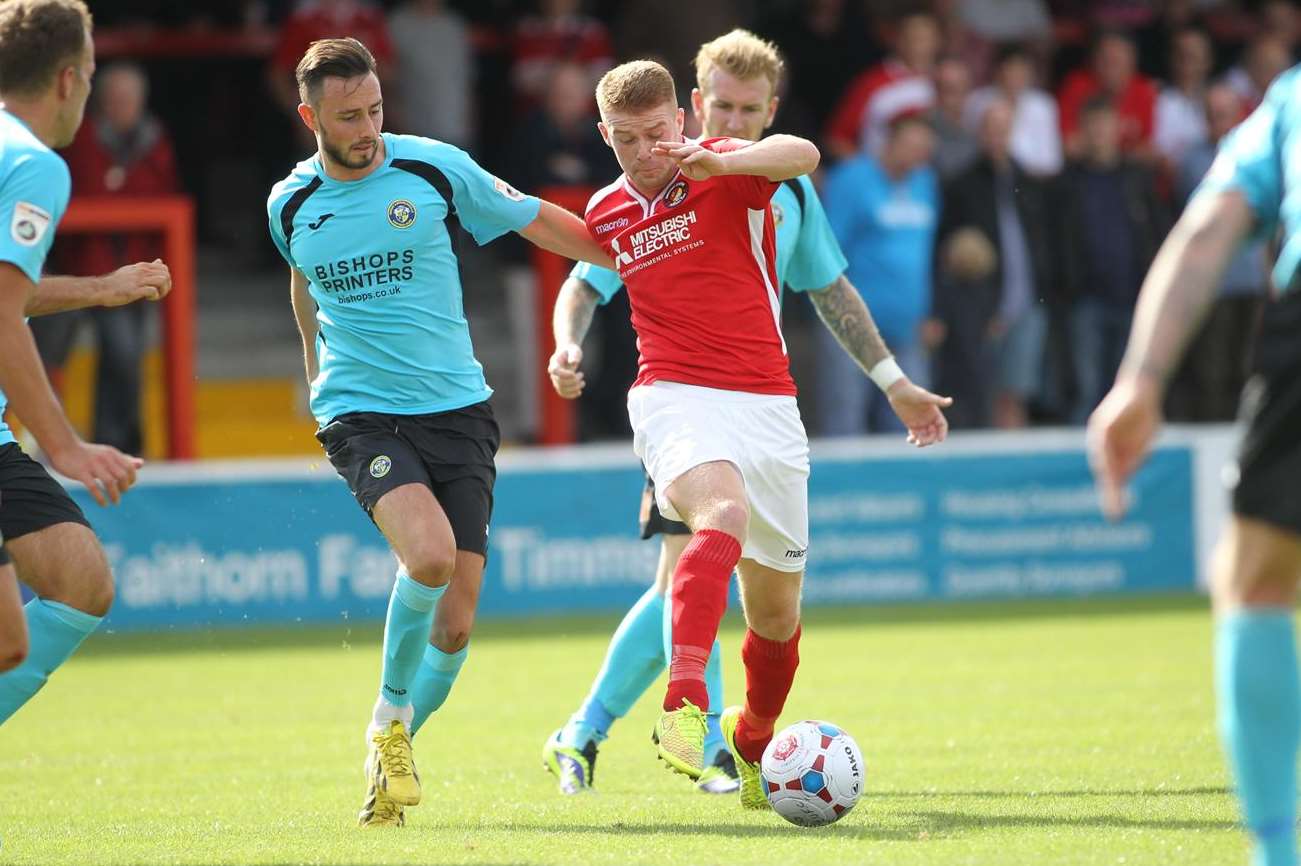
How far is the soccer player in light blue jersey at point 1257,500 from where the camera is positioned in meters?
3.95

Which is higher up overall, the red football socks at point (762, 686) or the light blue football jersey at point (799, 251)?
the light blue football jersey at point (799, 251)

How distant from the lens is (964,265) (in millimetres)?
14852

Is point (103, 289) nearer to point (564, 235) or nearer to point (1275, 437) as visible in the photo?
point (564, 235)

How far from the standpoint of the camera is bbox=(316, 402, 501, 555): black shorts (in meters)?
6.21

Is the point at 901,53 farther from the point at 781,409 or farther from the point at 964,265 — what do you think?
the point at 781,409

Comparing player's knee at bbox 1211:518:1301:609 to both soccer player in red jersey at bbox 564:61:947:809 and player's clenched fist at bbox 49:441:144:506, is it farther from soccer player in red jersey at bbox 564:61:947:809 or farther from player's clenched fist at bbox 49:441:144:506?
player's clenched fist at bbox 49:441:144:506

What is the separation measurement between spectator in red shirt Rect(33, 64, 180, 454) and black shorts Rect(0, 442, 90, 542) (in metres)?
7.74

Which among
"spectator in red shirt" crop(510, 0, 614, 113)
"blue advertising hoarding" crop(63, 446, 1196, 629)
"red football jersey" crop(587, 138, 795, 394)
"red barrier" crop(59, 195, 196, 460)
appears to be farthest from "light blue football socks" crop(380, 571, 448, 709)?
"spectator in red shirt" crop(510, 0, 614, 113)

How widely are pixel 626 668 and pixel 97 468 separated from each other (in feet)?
8.42

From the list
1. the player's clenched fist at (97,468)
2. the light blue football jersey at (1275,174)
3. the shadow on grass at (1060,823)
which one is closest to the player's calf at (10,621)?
the player's clenched fist at (97,468)

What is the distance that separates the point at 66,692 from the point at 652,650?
4.69 meters

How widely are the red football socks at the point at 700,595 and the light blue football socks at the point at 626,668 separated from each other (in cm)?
127

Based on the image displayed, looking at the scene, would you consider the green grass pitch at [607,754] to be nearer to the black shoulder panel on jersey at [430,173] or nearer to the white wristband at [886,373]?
the white wristband at [886,373]

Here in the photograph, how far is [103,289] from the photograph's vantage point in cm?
557
